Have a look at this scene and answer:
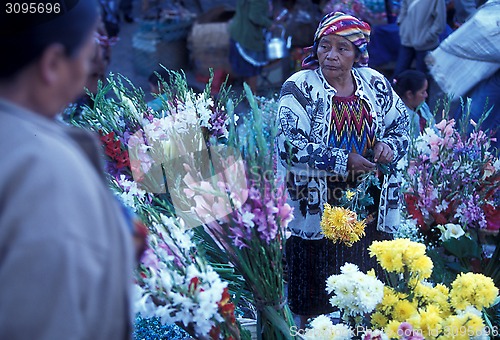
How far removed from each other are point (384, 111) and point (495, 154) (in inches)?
24.0

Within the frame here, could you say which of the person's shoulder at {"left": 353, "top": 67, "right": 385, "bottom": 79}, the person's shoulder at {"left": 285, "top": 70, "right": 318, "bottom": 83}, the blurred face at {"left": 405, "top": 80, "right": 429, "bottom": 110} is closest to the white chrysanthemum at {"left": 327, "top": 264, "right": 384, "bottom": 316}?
the person's shoulder at {"left": 285, "top": 70, "right": 318, "bottom": 83}

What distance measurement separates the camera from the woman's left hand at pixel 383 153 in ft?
10.1

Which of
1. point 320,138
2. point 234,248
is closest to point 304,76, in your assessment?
point 320,138

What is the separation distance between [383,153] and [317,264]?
21.5 inches

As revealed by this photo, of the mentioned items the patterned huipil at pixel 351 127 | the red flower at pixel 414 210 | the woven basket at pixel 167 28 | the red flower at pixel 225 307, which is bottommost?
the woven basket at pixel 167 28

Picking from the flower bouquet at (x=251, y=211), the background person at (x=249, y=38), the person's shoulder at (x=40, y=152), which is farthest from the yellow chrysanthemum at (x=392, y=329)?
the background person at (x=249, y=38)

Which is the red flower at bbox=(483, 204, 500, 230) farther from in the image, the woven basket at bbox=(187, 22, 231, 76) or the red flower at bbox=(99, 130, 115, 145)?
the woven basket at bbox=(187, 22, 231, 76)

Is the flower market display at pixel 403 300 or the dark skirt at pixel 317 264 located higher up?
the flower market display at pixel 403 300

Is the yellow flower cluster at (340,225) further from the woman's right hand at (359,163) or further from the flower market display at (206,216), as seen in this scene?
the flower market display at (206,216)

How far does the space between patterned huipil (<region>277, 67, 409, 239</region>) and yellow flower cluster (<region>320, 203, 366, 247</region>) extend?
21cm

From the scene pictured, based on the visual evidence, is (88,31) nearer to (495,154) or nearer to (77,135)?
(77,135)

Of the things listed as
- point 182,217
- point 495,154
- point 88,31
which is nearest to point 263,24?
point 495,154

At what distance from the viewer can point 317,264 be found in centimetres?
322

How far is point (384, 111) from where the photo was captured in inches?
126
